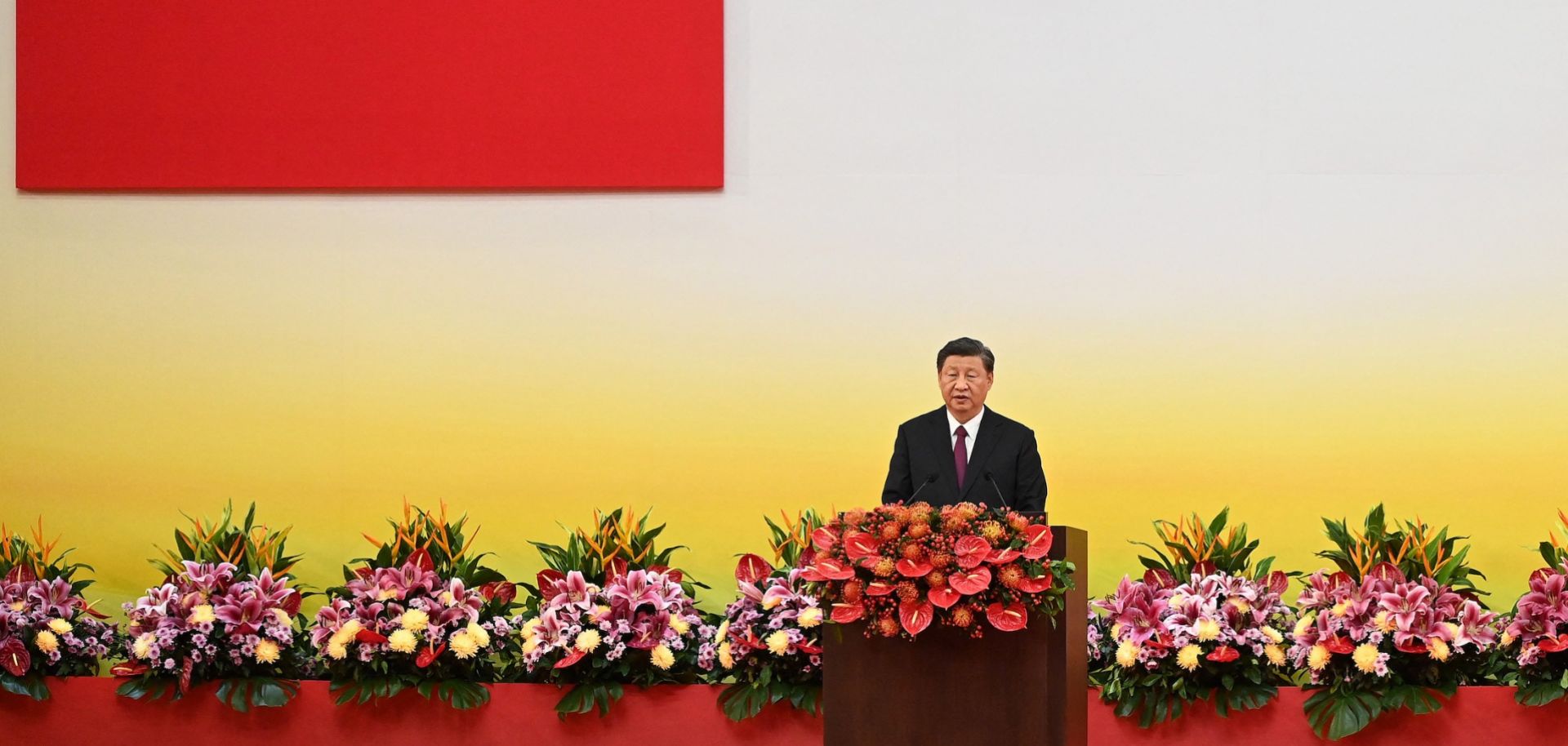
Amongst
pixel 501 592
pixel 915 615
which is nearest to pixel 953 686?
pixel 915 615

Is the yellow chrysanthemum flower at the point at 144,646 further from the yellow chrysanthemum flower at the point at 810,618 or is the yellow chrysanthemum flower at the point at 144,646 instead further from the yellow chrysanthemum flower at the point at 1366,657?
the yellow chrysanthemum flower at the point at 1366,657

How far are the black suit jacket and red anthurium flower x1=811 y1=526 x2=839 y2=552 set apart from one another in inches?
33.9

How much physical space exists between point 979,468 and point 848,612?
3.60 feet

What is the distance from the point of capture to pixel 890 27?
572cm

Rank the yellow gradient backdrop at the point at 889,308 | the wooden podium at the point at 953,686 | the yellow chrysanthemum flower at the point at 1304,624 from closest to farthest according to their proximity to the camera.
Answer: the wooden podium at the point at 953,686 < the yellow chrysanthemum flower at the point at 1304,624 < the yellow gradient backdrop at the point at 889,308

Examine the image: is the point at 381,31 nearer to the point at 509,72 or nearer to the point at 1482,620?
the point at 509,72

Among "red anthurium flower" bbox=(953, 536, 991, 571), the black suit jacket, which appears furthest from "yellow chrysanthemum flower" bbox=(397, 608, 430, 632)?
"red anthurium flower" bbox=(953, 536, 991, 571)

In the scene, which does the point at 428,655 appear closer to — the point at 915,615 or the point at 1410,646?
the point at 915,615

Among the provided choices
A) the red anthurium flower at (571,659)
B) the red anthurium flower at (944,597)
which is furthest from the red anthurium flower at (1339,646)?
the red anthurium flower at (571,659)

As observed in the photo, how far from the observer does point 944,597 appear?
3117 mm

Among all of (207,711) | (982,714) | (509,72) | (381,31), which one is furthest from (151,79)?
(982,714)

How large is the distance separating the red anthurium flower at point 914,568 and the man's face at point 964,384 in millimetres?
1124

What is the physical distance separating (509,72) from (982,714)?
350 centimetres

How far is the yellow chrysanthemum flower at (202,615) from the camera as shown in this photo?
4.59 meters
